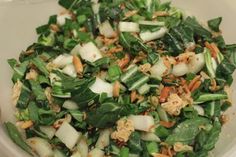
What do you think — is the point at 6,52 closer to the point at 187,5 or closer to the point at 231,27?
the point at 187,5

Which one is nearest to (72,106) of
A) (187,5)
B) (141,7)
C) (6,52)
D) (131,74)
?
(131,74)

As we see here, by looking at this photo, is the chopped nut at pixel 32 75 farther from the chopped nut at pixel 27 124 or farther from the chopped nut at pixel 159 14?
the chopped nut at pixel 159 14

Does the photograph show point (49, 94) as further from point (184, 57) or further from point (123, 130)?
point (184, 57)

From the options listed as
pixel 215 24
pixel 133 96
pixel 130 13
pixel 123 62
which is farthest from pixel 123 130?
pixel 215 24

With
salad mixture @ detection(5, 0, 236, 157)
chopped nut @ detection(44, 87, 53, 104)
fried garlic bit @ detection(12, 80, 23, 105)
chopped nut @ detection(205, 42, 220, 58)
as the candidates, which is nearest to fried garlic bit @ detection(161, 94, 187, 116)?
salad mixture @ detection(5, 0, 236, 157)

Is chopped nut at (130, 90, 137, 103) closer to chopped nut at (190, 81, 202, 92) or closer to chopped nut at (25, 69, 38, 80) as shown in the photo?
chopped nut at (190, 81, 202, 92)

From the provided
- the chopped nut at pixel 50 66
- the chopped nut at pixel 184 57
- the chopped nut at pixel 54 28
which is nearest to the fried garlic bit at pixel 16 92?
the chopped nut at pixel 50 66

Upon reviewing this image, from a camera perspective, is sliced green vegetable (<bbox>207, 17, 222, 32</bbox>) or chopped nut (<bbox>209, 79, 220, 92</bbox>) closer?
chopped nut (<bbox>209, 79, 220, 92</bbox>)
